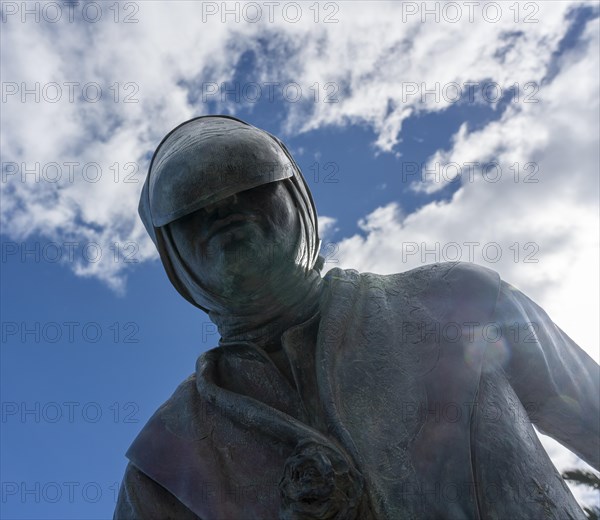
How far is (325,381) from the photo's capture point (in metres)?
3.11

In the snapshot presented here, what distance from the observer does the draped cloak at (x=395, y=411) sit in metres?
2.80

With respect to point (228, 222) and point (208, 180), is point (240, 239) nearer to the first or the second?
point (228, 222)

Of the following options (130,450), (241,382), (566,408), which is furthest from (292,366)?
(566,408)

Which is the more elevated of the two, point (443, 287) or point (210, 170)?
point (210, 170)

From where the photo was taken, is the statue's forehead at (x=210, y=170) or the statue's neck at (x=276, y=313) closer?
the statue's forehead at (x=210, y=170)

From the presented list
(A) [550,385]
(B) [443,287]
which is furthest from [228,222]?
(A) [550,385]

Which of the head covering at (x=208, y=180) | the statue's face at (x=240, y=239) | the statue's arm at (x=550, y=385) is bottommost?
the statue's arm at (x=550, y=385)

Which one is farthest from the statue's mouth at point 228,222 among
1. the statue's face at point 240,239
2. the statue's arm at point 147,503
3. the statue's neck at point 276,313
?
the statue's arm at point 147,503

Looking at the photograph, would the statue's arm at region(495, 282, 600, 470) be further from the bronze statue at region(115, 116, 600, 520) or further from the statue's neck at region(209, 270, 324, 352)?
the statue's neck at region(209, 270, 324, 352)

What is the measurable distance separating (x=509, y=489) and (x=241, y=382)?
1.26 metres

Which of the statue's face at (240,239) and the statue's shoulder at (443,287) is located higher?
the statue's face at (240,239)

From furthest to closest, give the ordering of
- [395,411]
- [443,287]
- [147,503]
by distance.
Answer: [443,287] → [147,503] → [395,411]

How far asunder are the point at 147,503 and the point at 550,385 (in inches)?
72.3

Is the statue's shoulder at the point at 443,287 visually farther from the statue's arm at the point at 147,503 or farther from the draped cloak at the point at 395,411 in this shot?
the statue's arm at the point at 147,503
